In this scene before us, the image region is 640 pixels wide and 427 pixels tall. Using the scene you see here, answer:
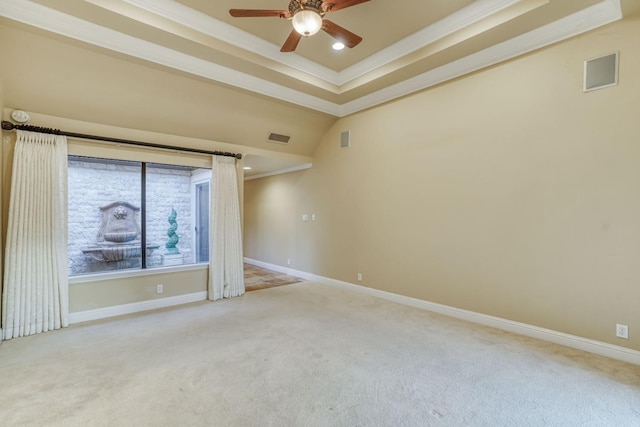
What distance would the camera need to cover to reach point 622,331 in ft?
9.34

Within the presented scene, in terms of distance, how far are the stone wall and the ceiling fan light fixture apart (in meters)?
3.32

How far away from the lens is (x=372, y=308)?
4.47 m

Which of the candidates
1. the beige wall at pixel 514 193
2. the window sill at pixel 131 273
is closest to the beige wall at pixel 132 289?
the window sill at pixel 131 273

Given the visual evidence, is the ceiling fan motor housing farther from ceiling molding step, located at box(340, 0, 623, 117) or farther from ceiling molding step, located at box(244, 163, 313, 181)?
ceiling molding step, located at box(244, 163, 313, 181)

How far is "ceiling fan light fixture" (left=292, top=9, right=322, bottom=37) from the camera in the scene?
2.46m

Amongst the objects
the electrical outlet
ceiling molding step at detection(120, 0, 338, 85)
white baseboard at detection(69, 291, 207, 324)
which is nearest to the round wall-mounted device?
ceiling molding step at detection(120, 0, 338, 85)

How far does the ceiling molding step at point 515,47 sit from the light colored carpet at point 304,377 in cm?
326

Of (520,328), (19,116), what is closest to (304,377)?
(520,328)

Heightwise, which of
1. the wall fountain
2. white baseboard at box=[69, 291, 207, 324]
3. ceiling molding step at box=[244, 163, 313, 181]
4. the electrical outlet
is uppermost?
ceiling molding step at box=[244, 163, 313, 181]

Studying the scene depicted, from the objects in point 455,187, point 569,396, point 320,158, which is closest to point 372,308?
point 455,187

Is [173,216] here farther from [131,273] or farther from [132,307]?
[132,307]

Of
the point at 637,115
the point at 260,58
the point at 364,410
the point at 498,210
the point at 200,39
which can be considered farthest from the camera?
the point at 260,58

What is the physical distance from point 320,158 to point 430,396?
4721mm

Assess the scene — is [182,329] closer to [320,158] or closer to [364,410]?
[364,410]
